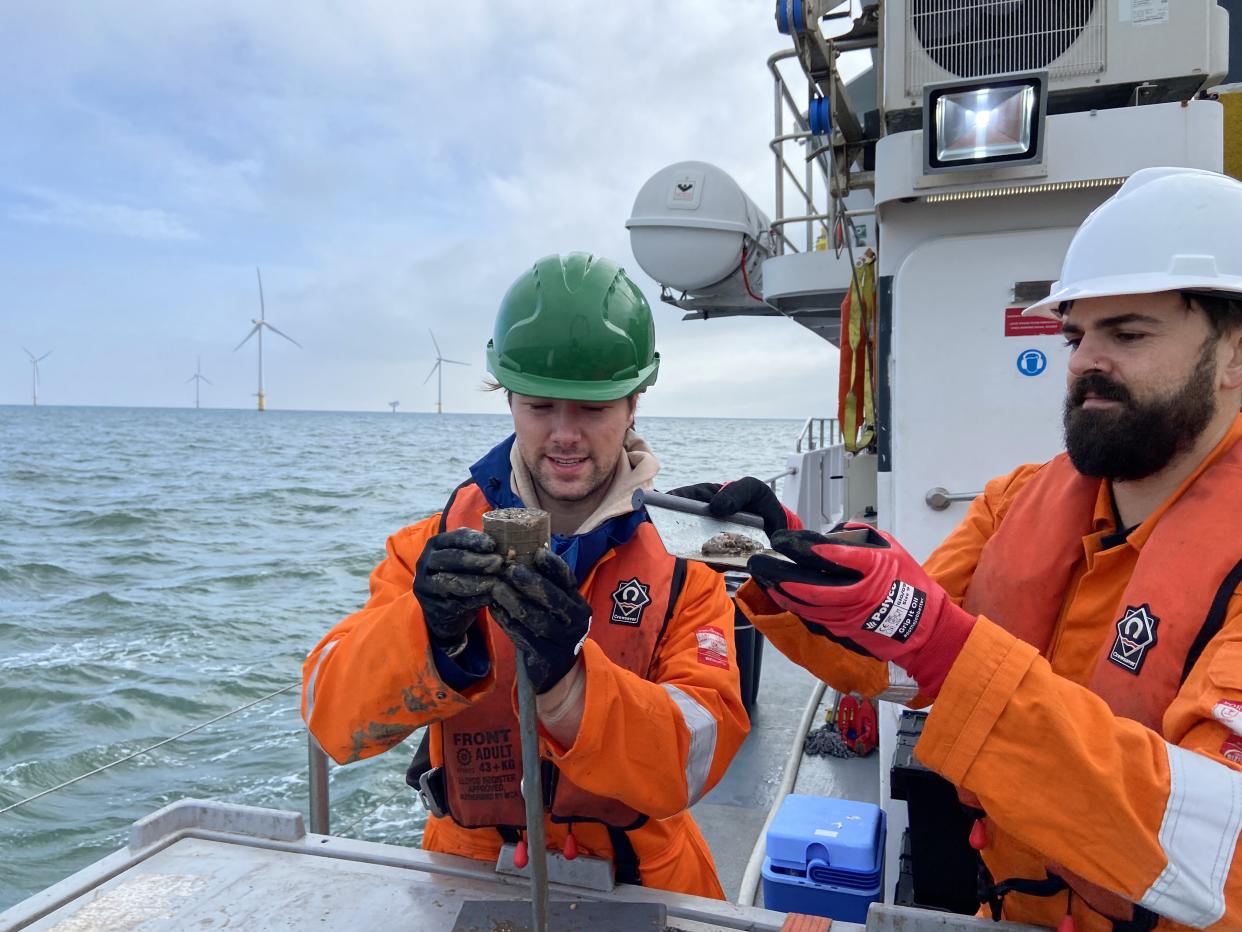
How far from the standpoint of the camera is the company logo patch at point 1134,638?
153 cm

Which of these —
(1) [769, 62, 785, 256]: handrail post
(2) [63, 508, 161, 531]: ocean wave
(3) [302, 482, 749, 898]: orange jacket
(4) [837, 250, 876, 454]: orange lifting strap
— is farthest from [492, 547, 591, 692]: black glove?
(2) [63, 508, 161, 531]: ocean wave

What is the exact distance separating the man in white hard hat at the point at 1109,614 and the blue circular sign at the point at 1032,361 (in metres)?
1.88

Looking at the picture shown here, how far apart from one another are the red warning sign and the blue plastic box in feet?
6.41

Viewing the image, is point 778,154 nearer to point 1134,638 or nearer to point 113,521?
point 1134,638

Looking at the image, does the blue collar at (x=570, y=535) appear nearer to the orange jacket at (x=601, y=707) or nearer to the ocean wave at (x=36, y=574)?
the orange jacket at (x=601, y=707)

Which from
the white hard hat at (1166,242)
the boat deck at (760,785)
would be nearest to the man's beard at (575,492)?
the white hard hat at (1166,242)

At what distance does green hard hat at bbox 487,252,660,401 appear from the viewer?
1904mm

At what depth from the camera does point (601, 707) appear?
5.46ft

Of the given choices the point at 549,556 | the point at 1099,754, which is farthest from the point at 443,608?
the point at 1099,754

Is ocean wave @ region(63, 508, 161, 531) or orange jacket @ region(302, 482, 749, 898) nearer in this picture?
orange jacket @ region(302, 482, 749, 898)

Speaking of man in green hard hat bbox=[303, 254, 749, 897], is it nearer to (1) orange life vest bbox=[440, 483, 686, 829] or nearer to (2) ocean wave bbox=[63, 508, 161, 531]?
(1) orange life vest bbox=[440, 483, 686, 829]

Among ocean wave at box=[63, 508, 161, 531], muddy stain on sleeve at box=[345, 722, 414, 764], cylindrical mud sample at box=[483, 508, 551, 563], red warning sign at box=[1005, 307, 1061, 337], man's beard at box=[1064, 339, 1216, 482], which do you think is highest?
red warning sign at box=[1005, 307, 1061, 337]

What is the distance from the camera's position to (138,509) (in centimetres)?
2084

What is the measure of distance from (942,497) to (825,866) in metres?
1.53
